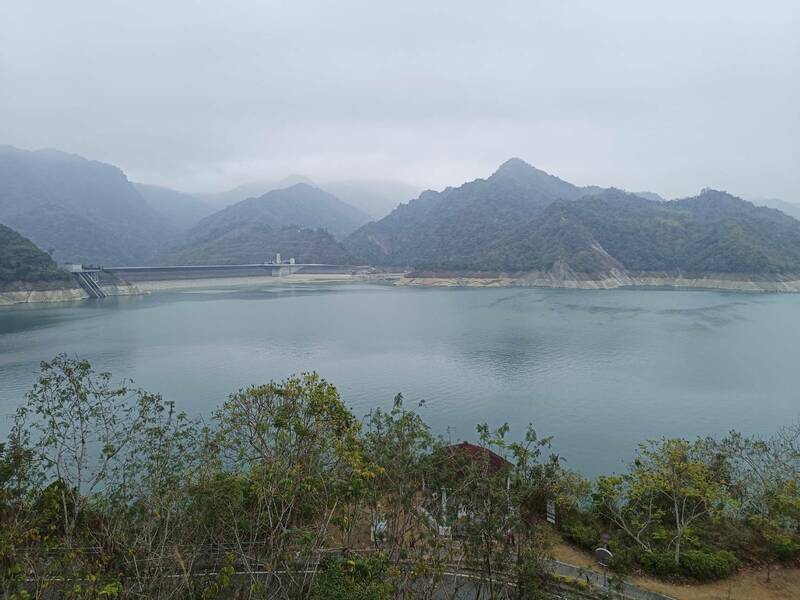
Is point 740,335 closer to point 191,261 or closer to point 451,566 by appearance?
point 451,566

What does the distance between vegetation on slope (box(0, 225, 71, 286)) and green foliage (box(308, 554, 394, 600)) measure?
220 ft

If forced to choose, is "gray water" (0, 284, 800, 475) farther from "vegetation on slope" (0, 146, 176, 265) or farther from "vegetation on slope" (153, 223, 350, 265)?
"vegetation on slope" (0, 146, 176, 265)

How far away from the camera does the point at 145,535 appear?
20.7 ft

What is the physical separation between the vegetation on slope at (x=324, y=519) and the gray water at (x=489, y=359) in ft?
16.2

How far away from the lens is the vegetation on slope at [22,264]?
5747 centimetres

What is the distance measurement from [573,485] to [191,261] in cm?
10714

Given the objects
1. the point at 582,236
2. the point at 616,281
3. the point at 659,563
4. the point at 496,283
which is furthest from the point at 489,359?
the point at 582,236

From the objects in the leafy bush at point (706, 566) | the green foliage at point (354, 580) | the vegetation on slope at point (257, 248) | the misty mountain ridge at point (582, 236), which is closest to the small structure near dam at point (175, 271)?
the vegetation on slope at point (257, 248)

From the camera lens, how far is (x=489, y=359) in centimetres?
2892

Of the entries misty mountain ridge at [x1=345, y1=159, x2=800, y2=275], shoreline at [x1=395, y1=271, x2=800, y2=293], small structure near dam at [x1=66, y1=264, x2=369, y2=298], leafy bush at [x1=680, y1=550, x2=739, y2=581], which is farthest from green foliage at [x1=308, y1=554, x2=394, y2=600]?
misty mountain ridge at [x1=345, y1=159, x2=800, y2=275]

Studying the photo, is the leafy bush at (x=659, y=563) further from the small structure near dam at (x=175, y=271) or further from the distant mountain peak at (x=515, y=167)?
the distant mountain peak at (x=515, y=167)

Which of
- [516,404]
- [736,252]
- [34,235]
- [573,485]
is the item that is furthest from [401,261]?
[573,485]

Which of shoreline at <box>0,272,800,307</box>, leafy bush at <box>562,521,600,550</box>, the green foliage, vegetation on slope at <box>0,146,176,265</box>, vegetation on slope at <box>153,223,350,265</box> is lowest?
leafy bush at <box>562,521,600,550</box>

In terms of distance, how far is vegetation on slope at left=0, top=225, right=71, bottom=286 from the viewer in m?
57.5
